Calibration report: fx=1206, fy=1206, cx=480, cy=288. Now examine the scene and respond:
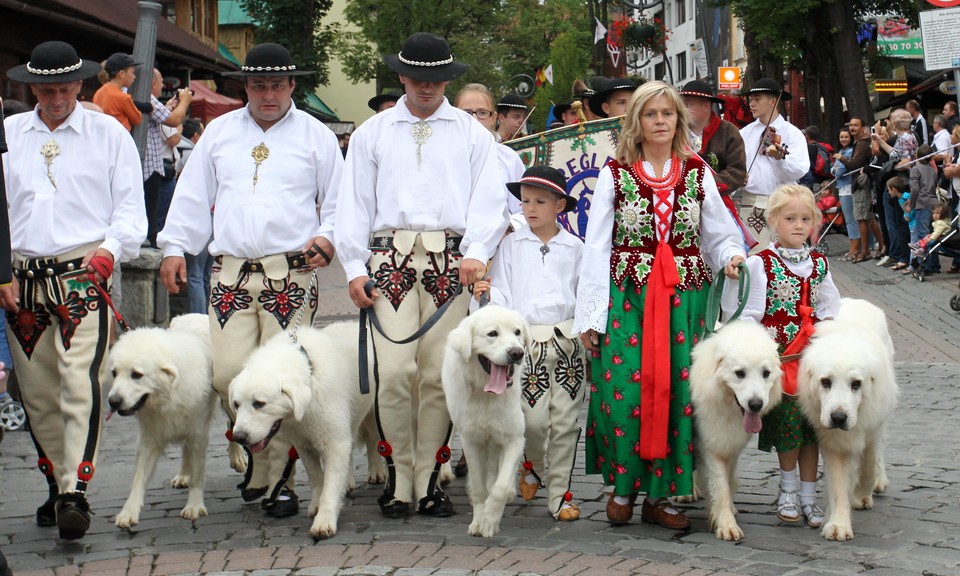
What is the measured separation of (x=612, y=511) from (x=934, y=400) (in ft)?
14.8

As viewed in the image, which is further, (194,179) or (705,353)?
(194,179)

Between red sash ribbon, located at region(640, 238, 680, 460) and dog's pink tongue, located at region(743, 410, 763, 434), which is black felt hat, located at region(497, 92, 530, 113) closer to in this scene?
red sash ribbon, located at region(640, 238, 680, 460)

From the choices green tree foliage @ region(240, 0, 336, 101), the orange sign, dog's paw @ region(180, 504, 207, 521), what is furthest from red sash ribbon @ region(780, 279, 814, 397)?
green tree foliage @ region(240, 0, 336, 101)

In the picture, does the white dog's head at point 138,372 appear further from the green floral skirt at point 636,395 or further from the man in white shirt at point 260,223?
the green floral skirt at point 636,395

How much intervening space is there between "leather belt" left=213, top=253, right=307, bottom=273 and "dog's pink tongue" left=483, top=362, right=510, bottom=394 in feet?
4.61

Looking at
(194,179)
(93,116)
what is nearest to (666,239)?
(194,179)

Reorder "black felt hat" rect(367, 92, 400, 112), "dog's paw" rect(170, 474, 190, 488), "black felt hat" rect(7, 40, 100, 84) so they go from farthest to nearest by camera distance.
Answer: "black felt hat" rect(367, 92, 400, 112) → "dog's paw" rect(170, 474, 190, 488) → "black felt hat" rect(7, 40, 100, 84)

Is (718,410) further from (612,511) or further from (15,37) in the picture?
(15,37)

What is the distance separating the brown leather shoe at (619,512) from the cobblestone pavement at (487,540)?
5 cm

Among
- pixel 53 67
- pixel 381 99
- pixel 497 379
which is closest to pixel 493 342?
pixel 497 379

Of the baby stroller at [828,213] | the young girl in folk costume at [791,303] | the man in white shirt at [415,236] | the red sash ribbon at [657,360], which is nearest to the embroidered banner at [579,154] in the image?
the man in white shirt at [415,236]

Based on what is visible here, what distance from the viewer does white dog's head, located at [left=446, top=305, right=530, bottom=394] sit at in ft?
19.2

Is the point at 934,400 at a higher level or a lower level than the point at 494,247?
lower

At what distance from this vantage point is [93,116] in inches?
258
